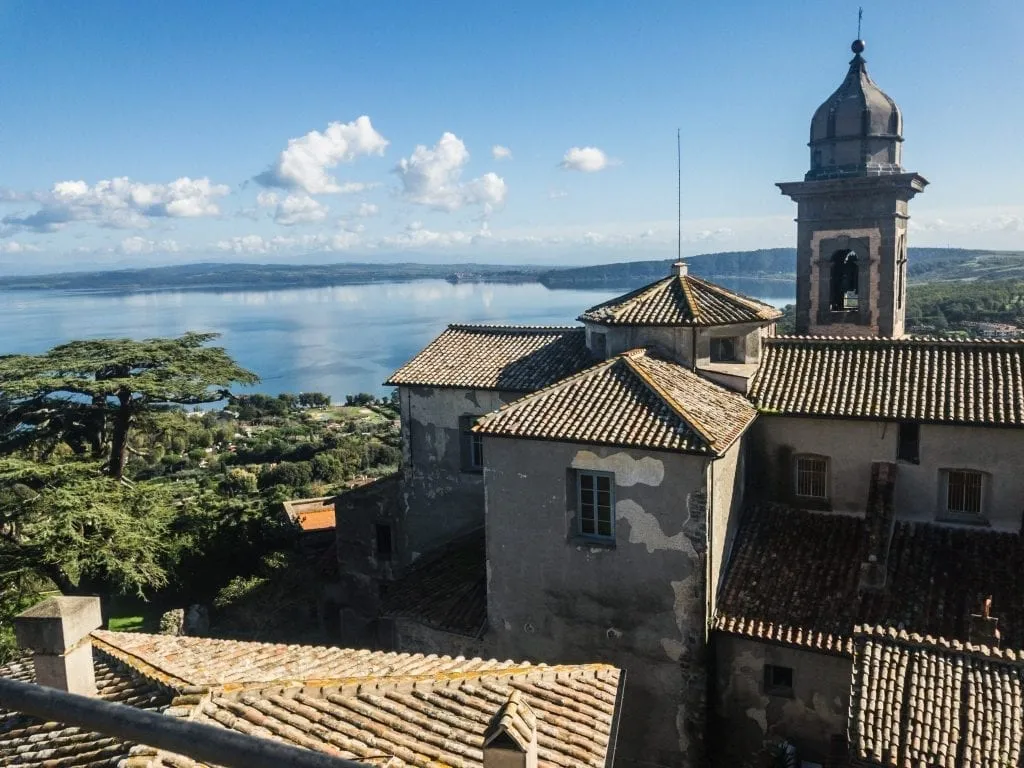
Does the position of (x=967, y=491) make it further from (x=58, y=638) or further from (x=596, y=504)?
(x=58, y=638)

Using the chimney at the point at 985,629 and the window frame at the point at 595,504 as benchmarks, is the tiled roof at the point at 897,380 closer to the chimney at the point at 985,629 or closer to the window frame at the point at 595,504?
the chimney at the point at 985,629

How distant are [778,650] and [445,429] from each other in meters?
8.95

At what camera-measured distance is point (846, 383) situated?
1606 centimetres

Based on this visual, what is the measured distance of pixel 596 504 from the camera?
46.1 ft

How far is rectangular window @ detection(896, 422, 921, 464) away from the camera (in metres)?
15.2

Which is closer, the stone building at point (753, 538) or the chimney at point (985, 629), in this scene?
the chimney at point (985, 629)

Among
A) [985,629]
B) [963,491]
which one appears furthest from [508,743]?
[963,491]

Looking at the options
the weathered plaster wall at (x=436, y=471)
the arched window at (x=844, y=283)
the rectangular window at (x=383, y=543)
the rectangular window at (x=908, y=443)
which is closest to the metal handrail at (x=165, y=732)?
the rectangular window at (x=908, y=443)

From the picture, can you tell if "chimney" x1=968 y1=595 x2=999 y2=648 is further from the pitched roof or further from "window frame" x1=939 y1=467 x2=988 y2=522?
the pitched roof

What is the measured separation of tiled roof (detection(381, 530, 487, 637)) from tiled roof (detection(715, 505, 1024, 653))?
4795 mm

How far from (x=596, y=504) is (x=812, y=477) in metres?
4.85

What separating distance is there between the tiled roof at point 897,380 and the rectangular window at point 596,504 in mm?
4043

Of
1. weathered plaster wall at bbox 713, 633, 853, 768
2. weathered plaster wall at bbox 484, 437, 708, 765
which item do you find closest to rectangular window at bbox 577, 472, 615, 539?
weathered plaster wall at bbox 484, 437, 708, 765

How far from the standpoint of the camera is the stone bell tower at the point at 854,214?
65.1 feet
